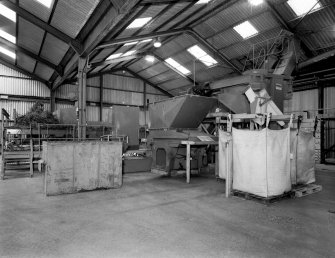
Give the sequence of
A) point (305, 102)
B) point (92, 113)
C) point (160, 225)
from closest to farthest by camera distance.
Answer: point (160, 225)
point (305, 102)
point (92, 113)

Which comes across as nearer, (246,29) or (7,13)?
(7,13)

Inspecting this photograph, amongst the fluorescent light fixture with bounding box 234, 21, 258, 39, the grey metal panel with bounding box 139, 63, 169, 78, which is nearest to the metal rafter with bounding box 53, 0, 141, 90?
the fluorescent light fixture with bounding box 234, 21, 258, 39

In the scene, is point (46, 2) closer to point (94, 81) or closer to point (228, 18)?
point (228, 18)

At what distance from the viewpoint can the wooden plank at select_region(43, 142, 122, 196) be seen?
6250mm

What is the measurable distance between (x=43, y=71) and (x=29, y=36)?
5.73 metres

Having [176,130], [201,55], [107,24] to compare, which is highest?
[201,55]

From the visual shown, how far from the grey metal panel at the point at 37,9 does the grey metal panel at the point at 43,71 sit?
284 inches

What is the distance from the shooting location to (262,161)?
5.46 m

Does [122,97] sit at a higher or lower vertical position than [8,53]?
lower

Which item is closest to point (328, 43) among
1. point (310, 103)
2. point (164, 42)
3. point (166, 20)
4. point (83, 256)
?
point (310, 103)

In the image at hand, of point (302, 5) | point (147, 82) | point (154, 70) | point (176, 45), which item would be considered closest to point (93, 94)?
point (147, 82)

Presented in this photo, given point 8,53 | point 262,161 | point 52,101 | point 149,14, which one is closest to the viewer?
point 262,161

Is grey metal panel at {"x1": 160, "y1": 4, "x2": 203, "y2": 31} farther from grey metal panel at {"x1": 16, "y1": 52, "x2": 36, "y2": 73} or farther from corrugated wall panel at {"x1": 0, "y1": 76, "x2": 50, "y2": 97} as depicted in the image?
corrugated wall panel at {"x1": 0, "y1": 76, "x2": 50, "y2": 97}

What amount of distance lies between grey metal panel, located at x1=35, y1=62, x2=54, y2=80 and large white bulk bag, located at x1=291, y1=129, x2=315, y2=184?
624 inches
